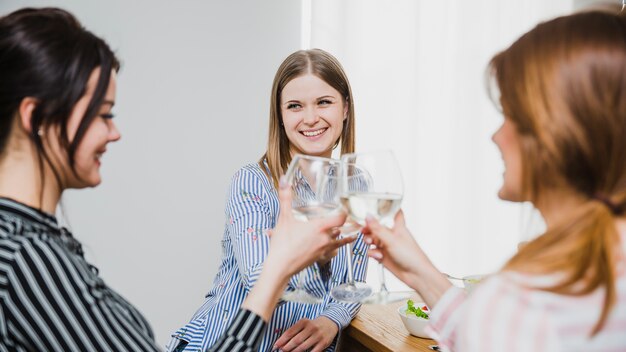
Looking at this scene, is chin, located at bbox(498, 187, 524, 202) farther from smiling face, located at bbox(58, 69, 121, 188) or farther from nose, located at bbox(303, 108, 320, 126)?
nose, located at bbox(303, 108, 320, 126)

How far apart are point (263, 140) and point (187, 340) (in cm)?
144

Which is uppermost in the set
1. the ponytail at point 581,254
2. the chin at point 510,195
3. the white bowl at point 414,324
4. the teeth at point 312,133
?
the teeth at point 312,133

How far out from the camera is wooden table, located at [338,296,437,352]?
56.2 inches

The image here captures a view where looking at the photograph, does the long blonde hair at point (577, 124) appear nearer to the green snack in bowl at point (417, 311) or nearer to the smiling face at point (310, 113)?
the green snack in bowl at point (417, 311)

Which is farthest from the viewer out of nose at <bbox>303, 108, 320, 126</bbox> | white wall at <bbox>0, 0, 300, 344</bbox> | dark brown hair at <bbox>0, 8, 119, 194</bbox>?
white wall at <bbox>0, 0, 300, 344</bbox>

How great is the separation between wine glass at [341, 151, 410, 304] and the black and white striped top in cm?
42

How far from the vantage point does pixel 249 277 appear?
1.39 meters

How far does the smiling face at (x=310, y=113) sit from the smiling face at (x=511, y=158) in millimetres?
873

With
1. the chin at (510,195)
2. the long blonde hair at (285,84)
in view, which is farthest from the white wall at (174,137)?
the chin at (510,195)

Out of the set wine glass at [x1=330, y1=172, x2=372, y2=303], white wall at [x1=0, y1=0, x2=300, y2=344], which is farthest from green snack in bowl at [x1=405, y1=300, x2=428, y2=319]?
white wall at [x1=0, y1=0, x2=300, y2=344]

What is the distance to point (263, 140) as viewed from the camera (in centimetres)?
285

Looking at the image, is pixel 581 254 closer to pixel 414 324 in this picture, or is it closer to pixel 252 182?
pixel 414 324

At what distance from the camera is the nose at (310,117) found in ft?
5.59

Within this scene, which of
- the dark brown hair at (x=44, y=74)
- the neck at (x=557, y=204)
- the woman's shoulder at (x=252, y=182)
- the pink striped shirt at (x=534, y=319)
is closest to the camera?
the pink striped shirt at (x=534, y=319)
